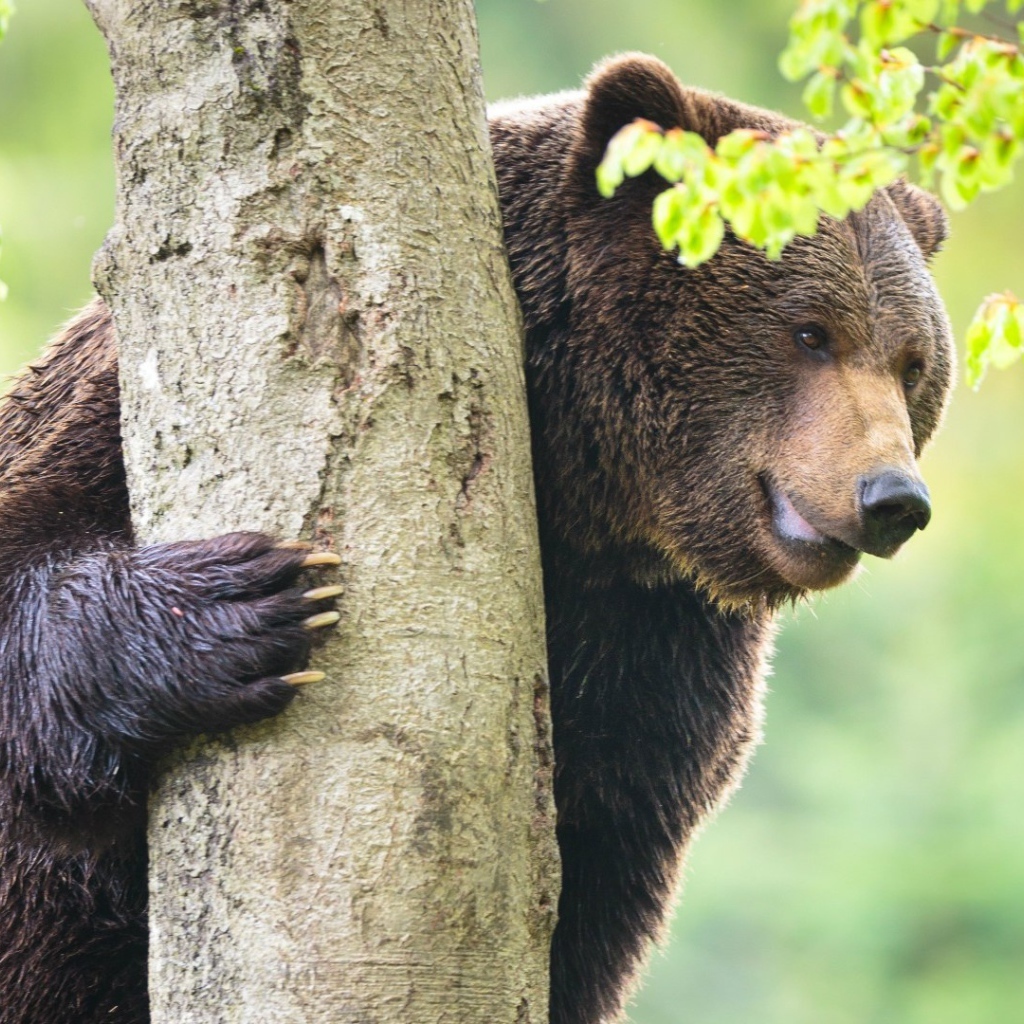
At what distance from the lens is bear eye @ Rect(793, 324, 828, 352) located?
3.97 metres

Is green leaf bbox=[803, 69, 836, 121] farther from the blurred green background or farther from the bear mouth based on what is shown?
the blurred green background

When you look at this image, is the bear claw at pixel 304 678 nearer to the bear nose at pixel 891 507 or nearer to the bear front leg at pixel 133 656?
the bear front leg at pixel 133 656

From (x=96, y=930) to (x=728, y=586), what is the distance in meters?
1.98

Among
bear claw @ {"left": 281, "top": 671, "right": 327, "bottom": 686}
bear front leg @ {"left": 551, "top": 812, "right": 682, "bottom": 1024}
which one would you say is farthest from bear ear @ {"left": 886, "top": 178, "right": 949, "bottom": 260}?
bear claw @ {"left": 281, "top": 671, "right": 327, "bottom": 686}

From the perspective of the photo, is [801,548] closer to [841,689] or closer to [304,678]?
[304,678]

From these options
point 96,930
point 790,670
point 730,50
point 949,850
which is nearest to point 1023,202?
point 730,50

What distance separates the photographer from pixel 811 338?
3971 millimetres

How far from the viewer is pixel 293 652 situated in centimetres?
292

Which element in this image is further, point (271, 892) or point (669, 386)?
point (669, 386)

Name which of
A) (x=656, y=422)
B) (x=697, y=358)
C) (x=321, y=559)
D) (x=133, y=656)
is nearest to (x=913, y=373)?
(x=697, y=358)

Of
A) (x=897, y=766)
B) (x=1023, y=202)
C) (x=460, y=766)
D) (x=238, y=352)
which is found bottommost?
(x=897, y=766)

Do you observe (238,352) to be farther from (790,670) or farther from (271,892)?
(790,670)

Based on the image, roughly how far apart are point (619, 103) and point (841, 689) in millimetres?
13021

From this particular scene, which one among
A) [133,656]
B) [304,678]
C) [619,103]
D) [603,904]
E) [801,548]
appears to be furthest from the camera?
[603,904]
